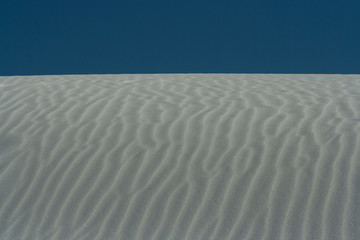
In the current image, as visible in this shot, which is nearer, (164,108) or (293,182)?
(293,182)

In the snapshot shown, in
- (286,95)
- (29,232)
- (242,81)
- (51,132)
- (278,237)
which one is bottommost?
(29,232)

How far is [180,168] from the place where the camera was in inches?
187

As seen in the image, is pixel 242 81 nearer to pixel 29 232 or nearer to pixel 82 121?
pixel 82 121

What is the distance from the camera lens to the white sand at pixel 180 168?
13.4 feet

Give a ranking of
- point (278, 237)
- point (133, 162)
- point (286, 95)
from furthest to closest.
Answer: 1. point (286, 95)
2. point (133, 162)
3. point (278, 237)

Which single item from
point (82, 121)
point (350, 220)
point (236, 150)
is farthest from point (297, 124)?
point (82, 121)

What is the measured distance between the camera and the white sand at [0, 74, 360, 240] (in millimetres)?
4086

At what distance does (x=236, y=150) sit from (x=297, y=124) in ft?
3.09

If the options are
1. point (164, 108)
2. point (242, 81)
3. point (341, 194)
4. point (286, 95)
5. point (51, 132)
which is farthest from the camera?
point (242, 81)

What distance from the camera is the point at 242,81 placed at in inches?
322

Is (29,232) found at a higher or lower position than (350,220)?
lower

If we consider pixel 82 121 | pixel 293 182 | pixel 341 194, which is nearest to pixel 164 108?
pixel 82 121

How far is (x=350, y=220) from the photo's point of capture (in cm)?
396

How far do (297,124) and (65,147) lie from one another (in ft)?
8.51
